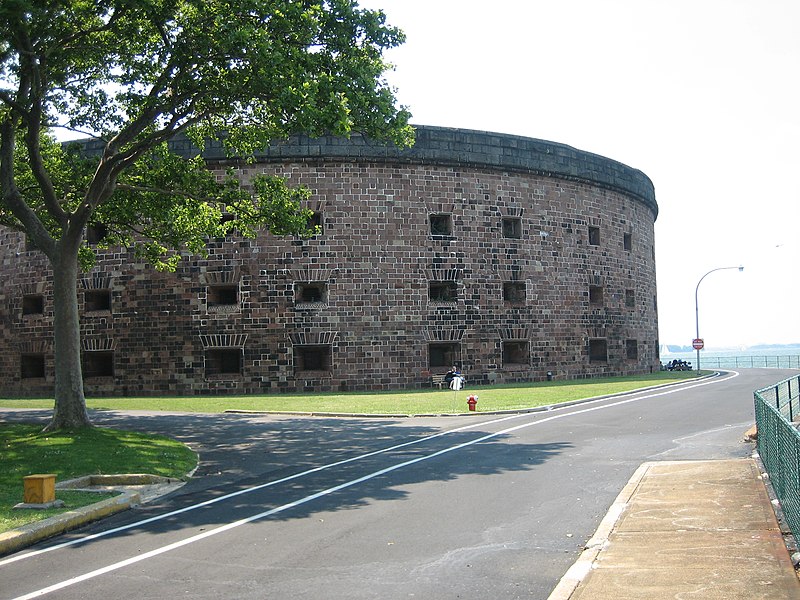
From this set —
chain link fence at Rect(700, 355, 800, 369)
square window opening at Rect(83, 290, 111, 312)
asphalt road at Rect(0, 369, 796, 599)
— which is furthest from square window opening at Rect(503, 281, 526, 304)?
chain link fence at Rect(700, 355, 800, 369)

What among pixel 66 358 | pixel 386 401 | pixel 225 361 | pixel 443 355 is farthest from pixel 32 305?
pixel 66 358

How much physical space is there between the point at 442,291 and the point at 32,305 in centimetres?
1949

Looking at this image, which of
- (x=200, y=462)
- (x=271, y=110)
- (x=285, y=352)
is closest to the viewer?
(x=200, y=462)

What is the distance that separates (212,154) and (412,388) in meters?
13.3

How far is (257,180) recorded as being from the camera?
2050cm

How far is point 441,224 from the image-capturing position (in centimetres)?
3572

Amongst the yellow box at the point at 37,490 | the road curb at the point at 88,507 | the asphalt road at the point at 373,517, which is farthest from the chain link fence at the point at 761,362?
the yellow box at the point at 37,490

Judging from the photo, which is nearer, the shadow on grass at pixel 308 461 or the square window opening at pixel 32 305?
the shadow on grass at pixel 308 461

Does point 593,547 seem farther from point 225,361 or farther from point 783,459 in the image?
point 225,361

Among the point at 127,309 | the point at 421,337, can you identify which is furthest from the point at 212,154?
the point at 421,337

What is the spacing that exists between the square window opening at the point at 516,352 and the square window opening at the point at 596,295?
18.2 feet

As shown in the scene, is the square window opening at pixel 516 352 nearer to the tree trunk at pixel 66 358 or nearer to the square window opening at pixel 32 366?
the square window opening at pixel 32 366

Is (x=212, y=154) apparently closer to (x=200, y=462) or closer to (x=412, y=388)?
(x=412, y=388)

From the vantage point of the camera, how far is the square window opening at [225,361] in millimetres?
34156
